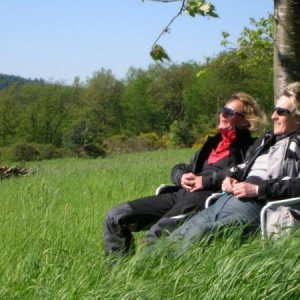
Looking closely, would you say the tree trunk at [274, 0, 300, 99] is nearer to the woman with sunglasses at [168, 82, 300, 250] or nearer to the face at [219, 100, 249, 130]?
the face at [219, 100, 249, 130]

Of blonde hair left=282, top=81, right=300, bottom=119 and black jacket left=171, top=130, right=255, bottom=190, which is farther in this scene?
black jacket left=171, top=130, right=255, bottom=190

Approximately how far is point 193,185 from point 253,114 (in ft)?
2.29

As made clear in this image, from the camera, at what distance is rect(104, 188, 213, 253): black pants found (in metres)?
4.55

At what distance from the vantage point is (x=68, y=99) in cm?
Answer: 7469

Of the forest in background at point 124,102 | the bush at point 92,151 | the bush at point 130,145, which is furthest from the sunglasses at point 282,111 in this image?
the forest in background at point 124,102

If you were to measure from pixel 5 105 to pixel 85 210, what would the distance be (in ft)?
215

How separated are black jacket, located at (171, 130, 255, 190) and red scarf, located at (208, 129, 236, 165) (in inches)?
1.1

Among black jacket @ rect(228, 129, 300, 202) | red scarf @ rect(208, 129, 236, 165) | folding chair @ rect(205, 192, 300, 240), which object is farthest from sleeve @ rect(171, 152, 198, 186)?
folding chair @ rect(205, 192, 300, 240)

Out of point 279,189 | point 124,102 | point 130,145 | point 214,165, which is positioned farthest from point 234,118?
point 124,102

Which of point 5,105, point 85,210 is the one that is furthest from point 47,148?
point 85,210

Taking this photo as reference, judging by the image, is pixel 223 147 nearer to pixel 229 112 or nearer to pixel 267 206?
pixel 229 112

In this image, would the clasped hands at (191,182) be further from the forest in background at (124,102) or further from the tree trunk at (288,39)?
the forest in background at (124,102)

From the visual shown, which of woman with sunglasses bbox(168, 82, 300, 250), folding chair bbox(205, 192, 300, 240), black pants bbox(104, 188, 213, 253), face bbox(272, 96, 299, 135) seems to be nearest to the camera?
folding chair bbox(205, 192, 300, 240)

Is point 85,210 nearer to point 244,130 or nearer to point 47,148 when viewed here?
point 244,130
